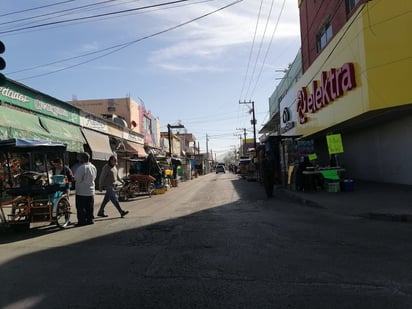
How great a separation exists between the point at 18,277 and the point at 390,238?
22.4 ft

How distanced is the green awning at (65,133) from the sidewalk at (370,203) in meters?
11.7

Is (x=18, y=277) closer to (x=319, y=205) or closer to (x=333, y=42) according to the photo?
(x=319, y=205)

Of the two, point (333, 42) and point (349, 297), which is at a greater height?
point (333, 42)

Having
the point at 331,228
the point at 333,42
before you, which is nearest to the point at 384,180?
the point at 333,42

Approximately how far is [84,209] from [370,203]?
341 inches

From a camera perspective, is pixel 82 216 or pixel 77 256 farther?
pixel 82 216

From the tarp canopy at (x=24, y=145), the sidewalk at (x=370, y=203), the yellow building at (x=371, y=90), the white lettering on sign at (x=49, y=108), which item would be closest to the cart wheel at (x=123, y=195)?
the white lettering on sign at (x=49, y=108)

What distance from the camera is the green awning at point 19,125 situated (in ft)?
51.7

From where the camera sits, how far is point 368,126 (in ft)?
70.4

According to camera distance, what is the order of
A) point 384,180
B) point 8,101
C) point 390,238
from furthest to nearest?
point 384,180
point 8,101
point 390,238

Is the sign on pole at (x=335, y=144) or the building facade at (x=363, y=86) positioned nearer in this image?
the building facade at (x=363, y=86)

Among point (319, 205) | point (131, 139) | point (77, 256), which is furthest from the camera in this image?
point (131, 139)

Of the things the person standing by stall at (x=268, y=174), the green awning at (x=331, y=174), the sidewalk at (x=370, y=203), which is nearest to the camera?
the sidewalk at (x=370, y=203)

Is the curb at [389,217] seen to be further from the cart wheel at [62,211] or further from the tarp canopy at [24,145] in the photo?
the tarp canopy at [24,145]
